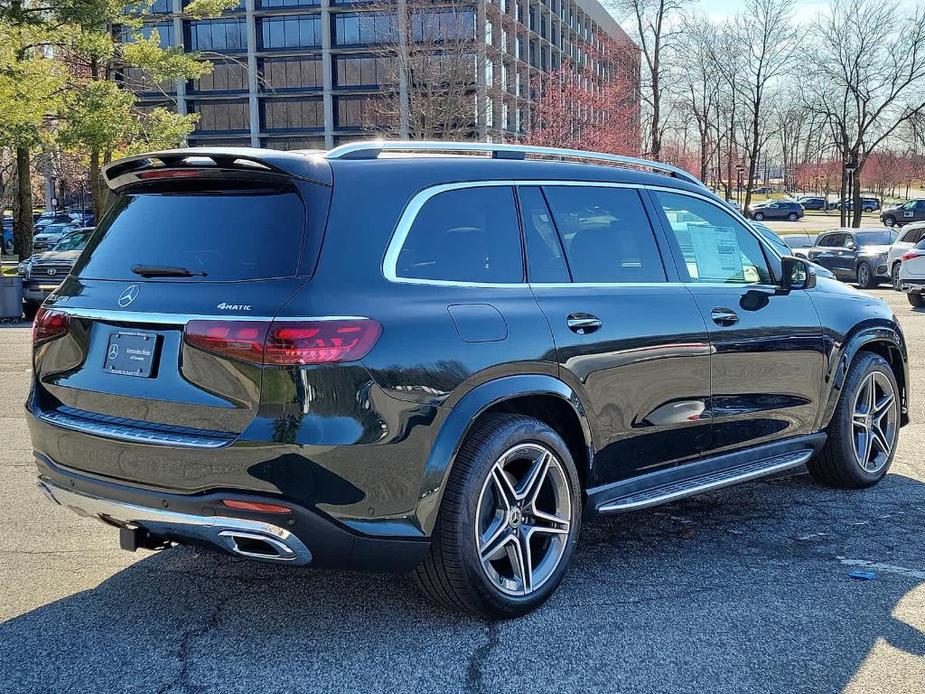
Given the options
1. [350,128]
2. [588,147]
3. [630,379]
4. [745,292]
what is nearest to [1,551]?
[630,379]

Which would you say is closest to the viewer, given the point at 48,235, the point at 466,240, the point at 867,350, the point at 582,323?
the point at 466,240

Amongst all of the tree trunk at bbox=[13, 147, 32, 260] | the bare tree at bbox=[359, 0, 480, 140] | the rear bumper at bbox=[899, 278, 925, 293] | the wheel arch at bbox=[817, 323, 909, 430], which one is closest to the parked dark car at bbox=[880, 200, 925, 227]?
the bare tree at bbox=[359, 0, 480, 140]

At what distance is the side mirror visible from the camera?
5.29 m

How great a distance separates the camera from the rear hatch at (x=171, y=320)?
3.42 meters

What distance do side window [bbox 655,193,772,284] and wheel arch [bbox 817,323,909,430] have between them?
2.35 ft

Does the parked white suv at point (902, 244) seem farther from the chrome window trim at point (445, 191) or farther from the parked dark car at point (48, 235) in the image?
Result: the parked dark car at point (48, 235)

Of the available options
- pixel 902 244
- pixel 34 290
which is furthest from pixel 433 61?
pixel 34 290

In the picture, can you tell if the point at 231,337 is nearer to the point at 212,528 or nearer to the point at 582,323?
the point at 212,528

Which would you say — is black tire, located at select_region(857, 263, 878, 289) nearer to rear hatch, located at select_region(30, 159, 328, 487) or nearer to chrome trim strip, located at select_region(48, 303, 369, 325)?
rear hatch, located at select_region(30, 159, 328, 487)

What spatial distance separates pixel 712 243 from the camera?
5.13m

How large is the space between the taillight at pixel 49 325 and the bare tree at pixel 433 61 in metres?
31.6

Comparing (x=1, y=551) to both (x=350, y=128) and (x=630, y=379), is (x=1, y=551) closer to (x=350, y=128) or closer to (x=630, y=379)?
(x=630, y=379)

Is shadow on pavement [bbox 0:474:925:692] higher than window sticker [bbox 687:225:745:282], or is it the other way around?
window sticker [bbox 687:225:745:282]

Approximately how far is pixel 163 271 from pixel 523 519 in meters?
1.72
